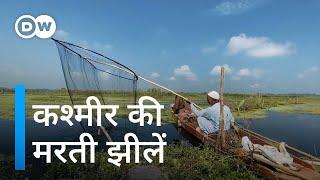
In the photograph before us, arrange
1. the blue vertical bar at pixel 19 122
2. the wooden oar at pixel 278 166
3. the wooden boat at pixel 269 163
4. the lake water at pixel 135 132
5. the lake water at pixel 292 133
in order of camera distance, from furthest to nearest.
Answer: the lake water at pixel 292 133 < the lake water at pixel 135 132 < the wooden boat at pixel 269 163 < the wooden oar at pixel 278 166 < the blue vertical bar at pixel 19 122

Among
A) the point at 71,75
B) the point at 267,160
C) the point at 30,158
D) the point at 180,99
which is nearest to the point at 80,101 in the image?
the point at 71,75

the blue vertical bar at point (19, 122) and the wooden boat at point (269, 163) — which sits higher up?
the blue vertical bar at point (19, 122)

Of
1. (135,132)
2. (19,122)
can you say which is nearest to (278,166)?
(19,122)

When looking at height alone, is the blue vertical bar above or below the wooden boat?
above

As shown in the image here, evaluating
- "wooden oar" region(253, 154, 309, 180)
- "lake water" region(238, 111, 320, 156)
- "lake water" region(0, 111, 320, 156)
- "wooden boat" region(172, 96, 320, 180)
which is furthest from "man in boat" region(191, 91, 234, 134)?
"wooden oar" region(253, 154, 309, 180)

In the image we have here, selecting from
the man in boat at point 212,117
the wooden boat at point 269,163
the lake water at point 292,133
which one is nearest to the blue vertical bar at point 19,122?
the wooden boat at point 269,163

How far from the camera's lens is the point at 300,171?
19.6 ft

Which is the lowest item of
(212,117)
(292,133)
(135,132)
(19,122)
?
(292,133)

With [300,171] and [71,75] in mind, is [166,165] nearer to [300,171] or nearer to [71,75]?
[300,171]

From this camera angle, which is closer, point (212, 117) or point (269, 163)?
point (269, 163)

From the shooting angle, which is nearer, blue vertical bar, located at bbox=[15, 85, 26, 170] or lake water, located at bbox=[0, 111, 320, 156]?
blue vertical bar, located at bbox=[15, 85, 26, 170]

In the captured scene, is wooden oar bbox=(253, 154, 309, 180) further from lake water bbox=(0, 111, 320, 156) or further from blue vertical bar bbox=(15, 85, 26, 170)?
lake water bbox=(0, 111, 320, 156)

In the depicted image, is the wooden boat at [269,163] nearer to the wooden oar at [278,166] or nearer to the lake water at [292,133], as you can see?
the wooden oar at [278,166]

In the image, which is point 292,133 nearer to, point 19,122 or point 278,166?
point 278,166
